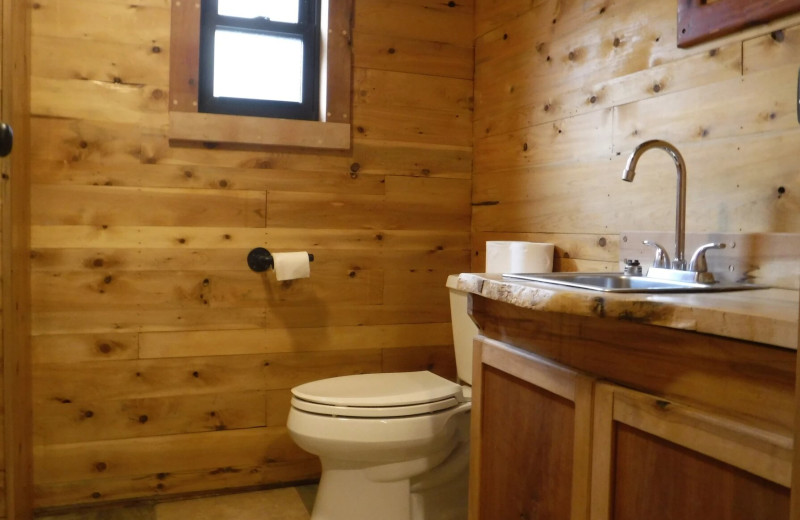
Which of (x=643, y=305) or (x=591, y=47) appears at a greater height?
(x=591, y=47)

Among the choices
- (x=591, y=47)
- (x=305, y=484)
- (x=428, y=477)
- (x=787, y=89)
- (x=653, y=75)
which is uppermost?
(x=591, y=47)

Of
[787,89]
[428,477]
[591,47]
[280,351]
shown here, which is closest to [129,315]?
[280,351]

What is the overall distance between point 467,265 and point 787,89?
1.42 meters

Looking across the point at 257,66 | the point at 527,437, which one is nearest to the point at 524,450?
the point at 527,437

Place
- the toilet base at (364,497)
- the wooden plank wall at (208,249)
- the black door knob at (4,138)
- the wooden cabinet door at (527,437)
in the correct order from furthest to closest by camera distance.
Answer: the wooden plank wall at (208,249), the toilet base at (364,497), the black door knob at (4,138), the wooden cabinet door at (527,437)

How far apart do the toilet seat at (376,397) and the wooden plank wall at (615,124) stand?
1.84 ft

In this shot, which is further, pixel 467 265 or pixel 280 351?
pixel 467 265

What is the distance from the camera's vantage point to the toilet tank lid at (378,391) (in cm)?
183

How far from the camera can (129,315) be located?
2201mm

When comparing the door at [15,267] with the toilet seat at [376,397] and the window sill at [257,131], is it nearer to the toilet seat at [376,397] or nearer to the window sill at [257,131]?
the window sill at [257,131]

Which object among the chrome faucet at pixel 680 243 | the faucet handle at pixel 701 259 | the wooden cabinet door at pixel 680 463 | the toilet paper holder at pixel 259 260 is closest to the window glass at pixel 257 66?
the toilet paper holder at pixel 259 260

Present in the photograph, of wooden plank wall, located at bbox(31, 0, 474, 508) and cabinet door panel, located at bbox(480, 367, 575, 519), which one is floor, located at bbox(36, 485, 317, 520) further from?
cabinet door panel, located at bbox(480, 367, 575, 519)

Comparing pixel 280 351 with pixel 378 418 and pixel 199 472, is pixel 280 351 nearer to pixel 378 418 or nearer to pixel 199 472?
pixel 199 472

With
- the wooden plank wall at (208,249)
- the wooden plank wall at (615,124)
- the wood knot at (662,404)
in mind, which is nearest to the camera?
the wood knot at (662,404)
